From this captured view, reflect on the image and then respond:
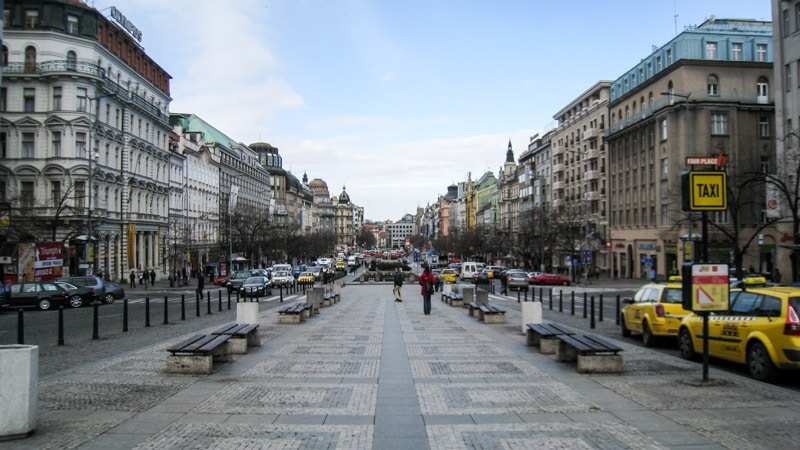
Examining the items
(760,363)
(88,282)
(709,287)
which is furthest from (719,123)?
(709,287)

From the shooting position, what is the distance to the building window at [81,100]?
5075 centimetres

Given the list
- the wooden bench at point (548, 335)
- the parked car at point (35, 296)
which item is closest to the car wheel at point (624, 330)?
the wooden bench at point (548, 335)

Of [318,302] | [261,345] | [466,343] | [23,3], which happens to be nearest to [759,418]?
[466,343]

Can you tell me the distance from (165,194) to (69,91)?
2210 centimetres

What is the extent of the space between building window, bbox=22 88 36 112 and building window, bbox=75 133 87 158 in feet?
12.3

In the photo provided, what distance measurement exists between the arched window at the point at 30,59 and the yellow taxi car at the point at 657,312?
48.6m

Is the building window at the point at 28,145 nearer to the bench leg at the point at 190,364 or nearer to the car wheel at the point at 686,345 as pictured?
the bench leg at the point at 190,364

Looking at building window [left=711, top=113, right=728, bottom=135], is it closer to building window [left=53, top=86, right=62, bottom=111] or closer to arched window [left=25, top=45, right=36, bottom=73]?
building window [left=53, top=86, right=62, bottom=111]

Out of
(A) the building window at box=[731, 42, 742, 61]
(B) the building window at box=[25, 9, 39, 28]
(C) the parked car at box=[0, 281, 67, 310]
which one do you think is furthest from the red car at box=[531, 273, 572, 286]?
(B) the building window at box=[25, 9, 39, 28]

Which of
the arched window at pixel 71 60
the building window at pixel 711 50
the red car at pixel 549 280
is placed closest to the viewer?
the arched window at pixel 71 60

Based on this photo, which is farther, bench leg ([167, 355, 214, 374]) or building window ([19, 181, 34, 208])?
building window ([19, 181, 34, 208])

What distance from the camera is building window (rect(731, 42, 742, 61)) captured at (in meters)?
54.4

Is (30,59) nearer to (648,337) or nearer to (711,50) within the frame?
(648,337)

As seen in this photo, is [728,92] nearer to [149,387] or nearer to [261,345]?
[261,345]
